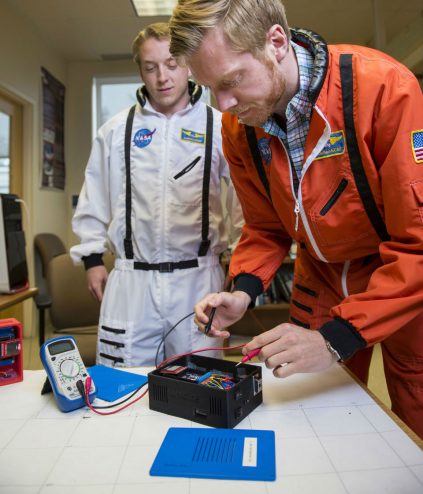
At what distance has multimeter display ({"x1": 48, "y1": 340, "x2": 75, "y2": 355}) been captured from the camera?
3.16 ft

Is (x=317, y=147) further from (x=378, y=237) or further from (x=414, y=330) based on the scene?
(x=414, y=330)

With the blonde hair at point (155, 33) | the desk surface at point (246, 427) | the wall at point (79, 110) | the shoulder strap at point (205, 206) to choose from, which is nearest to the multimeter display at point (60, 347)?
the desk surface at point (246, 427)

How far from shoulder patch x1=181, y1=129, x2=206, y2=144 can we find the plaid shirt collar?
56cm

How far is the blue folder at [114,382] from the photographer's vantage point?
0.98 metres

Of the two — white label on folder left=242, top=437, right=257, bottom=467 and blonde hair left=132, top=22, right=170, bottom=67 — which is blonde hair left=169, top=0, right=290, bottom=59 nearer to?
blonde hair left=132, top=22, right=170, bottom=67

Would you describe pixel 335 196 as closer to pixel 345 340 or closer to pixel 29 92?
pixel 345 340

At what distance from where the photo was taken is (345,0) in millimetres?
3729

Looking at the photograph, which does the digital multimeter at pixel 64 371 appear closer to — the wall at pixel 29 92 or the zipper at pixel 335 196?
the zipper at pixel 335 196

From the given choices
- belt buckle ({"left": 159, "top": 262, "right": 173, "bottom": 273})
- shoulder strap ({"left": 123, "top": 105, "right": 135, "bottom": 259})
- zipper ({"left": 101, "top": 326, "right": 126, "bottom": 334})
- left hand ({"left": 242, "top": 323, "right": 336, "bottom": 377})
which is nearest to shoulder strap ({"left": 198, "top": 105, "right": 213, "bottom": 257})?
belt buckle ({"left": 159, "top": 262, "right": 173, "bottom": 273})

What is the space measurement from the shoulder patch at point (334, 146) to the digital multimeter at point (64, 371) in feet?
2.26

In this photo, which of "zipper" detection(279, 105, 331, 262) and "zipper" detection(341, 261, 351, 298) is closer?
"zipper" detection(279, 105, 331, 262)

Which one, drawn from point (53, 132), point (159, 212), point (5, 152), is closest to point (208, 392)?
point (159, 212)

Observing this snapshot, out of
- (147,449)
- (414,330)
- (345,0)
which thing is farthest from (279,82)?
(345,0)

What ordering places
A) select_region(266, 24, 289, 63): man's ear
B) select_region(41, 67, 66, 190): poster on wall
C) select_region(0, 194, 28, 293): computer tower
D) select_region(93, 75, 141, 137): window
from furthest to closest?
select_region(93, 75, 141, 137): window < select_region(41, 67, 66, 190): poster on wall < select_region(0, 194, 28, 293): computer tower < select_region(266, 24, 289, 63): man's ear
